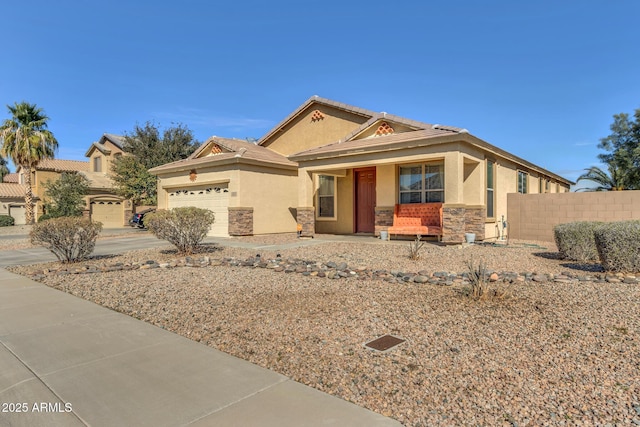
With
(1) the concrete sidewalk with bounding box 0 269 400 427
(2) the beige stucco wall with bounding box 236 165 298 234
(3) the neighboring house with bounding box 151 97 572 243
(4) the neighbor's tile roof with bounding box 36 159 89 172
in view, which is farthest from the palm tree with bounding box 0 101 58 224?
(1) the concrete sidewalk with bounding box 0 269 400 427

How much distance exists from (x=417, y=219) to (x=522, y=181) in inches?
268

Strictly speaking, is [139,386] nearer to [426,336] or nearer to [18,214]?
[426,336]

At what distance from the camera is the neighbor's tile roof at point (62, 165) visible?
120 feet

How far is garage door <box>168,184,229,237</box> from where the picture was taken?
18462 mm

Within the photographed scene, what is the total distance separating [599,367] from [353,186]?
48.1 ft

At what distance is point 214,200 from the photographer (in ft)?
62.8

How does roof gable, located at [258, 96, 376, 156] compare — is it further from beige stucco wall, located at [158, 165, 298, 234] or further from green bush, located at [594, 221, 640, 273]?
green bush, located at [594, 221, 640, 273]

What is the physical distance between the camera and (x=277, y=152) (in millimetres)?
21281

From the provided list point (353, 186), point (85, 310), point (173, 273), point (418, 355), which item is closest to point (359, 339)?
point (418, 355)

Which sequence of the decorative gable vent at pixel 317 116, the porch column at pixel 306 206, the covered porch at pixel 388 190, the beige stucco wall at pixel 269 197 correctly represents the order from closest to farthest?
the covered porch at pixel 388 190, the porch column at pixel 306 206, the beige stucco wall at pixel 269 197, the decorative gable vent at pixel 317 116

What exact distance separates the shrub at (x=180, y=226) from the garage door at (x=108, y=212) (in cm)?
2245

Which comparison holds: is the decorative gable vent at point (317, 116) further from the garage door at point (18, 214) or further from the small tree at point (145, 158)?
the garage door at point (18, 214)

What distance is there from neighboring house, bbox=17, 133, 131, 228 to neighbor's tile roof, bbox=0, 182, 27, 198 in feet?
9.58

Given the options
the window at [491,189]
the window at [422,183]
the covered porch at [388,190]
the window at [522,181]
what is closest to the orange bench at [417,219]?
the covered porch at [388,190]
